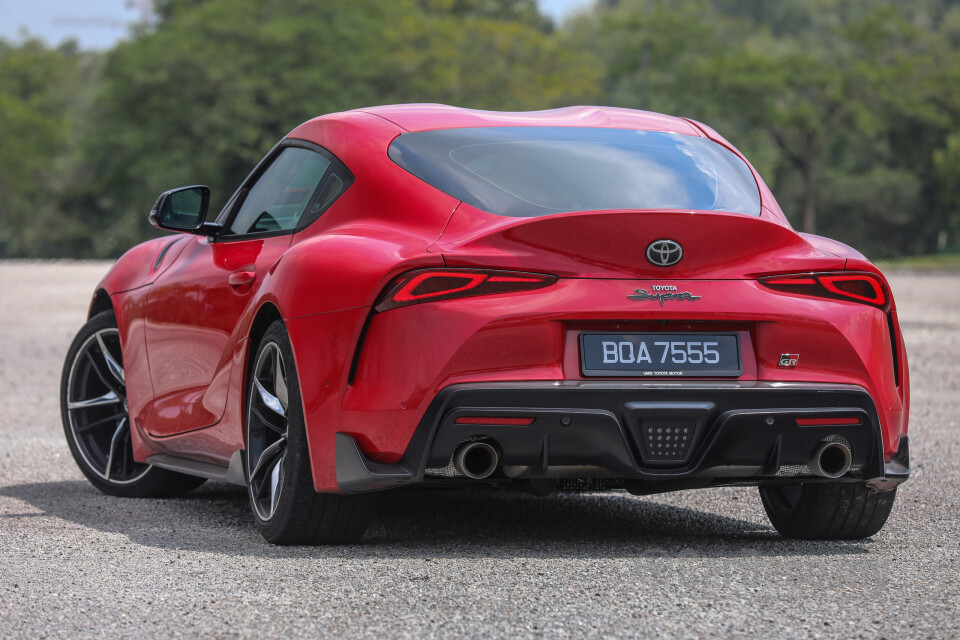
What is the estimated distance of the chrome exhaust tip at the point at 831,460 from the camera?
444 centimetres

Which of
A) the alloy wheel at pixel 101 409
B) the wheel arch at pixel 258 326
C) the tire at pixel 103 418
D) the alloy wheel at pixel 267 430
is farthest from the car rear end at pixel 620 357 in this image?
the alloy wheel at pixel 101 409

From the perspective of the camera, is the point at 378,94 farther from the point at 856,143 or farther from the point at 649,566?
the point at 649,566

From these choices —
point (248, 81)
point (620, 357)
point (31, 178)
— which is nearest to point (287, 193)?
point (620, 357)

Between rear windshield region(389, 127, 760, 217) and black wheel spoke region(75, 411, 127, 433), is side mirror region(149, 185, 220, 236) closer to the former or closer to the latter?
black wheel spoke region(75, 411, 127, 433)

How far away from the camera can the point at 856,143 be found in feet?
224

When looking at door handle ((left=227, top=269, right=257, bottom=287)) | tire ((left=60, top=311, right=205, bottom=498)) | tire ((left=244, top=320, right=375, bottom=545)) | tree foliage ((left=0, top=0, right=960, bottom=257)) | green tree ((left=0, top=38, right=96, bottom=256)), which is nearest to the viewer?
tire ((left=244, top=320, right=375, bottom=545))

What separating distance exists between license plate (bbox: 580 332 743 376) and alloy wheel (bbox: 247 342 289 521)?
1.04m

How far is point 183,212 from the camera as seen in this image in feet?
19.2

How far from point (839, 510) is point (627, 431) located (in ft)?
3.54

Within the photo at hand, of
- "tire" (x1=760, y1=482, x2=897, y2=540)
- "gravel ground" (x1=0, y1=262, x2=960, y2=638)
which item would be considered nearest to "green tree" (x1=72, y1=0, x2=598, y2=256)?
"gravel ground" (x1=0, y1=262, x2=960, y2=638)

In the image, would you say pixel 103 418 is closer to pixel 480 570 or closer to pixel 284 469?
pixel 284 469

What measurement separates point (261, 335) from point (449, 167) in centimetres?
90

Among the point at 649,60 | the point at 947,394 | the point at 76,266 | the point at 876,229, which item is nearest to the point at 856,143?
the point at 876,229

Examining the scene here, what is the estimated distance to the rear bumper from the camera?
4.21 meters
